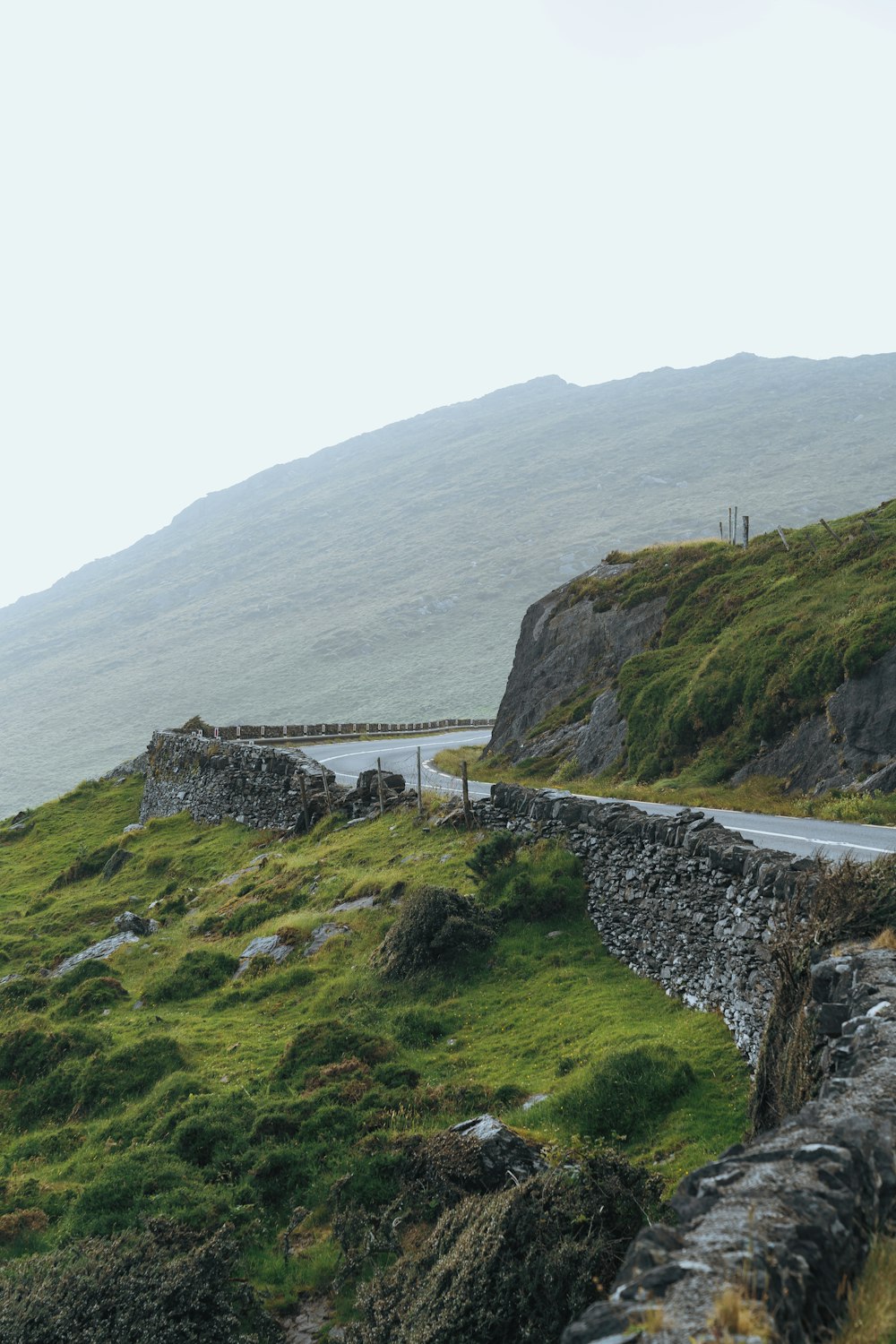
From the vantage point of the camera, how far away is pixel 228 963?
22391 millimetres

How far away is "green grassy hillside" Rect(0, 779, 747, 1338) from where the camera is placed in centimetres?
1190

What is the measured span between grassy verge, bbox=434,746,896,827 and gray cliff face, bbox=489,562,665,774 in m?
1.22

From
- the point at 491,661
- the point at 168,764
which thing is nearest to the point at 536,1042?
the point at 168,764

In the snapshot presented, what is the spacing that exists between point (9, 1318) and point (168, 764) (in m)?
40.6

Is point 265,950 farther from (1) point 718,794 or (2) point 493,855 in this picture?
(1) point 718,794

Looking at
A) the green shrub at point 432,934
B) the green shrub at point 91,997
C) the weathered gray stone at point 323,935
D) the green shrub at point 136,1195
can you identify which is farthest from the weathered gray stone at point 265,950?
the green shrub at point 136,1195

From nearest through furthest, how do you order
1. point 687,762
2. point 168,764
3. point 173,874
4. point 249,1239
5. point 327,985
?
point 249,1239 < point 327,985 < point 687,762 < point 173,874 < point 168,764

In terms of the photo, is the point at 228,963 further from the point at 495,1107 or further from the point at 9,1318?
the point at 9,1318

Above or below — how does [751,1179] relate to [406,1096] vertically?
above

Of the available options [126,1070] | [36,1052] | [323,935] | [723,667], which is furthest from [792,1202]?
[723,667]

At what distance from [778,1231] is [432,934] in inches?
551

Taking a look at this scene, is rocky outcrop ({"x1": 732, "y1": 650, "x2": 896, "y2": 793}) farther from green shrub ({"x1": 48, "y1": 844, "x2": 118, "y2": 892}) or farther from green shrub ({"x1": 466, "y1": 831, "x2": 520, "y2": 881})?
green shrub ({"x1": 48, "y1": 844, "x2": 118, "y2": 892})

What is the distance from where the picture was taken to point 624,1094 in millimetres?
12281

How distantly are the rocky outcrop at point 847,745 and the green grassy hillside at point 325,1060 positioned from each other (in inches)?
375
